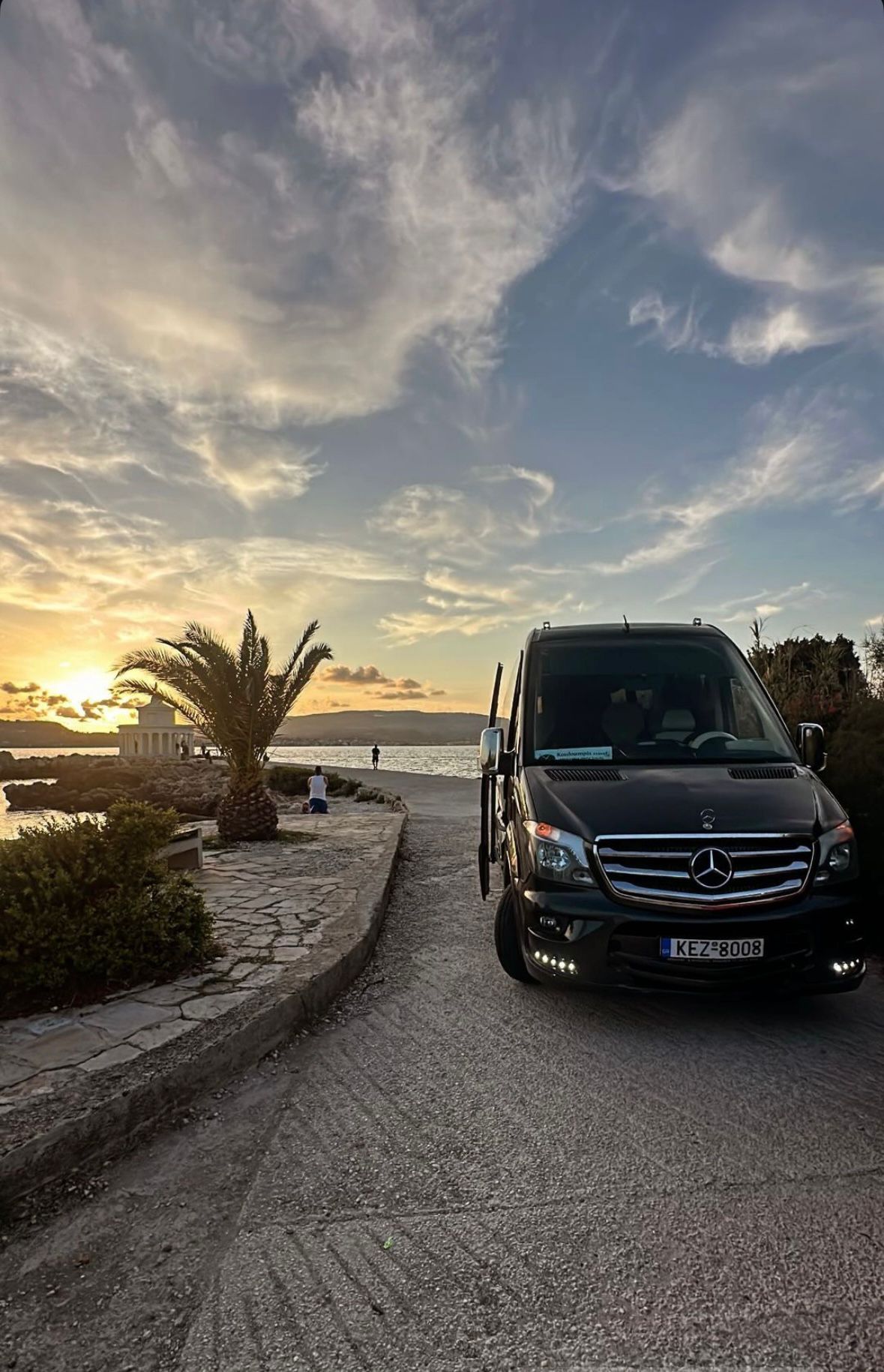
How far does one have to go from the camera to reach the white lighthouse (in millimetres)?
46844

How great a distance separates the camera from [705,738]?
4973 millimetres

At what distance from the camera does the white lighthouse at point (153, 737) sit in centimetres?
4684

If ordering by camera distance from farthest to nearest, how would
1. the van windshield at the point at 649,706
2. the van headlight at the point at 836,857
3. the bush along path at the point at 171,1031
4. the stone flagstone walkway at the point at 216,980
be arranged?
the van windshield at the point at 649,706, the van headlight at the point at 836,857, the stone flagstone walkway at the point at 216,980, the bush along path at the point at 171,1031

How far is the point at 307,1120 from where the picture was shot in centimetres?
323

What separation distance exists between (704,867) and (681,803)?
371mm

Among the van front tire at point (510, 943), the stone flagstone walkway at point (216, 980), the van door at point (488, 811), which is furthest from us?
the van door at point (488, 811)

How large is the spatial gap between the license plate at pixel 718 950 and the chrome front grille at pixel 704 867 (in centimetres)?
17

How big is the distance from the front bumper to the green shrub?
2494mm

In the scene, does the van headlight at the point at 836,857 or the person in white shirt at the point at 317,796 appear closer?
the van headlight at the point at 836,857

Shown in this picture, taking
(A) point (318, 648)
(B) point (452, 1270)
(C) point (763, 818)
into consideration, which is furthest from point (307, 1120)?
(A) point (318, 648)

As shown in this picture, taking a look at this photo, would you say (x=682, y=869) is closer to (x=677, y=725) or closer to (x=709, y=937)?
→ (x=709, y=937)

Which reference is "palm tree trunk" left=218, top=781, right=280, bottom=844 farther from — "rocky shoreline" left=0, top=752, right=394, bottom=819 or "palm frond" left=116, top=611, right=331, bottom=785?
"rocky shoreline" left=0, top=752, right=394, bottom=819

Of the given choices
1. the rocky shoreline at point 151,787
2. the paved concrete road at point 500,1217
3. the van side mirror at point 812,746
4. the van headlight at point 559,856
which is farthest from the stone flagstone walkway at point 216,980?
the rocky shoreline at point 151,787

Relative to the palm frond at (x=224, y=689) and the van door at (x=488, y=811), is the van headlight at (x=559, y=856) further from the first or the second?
the palm frond at (x=224, y=689)
